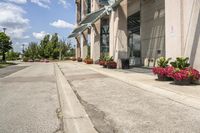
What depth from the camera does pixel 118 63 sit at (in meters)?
28.5

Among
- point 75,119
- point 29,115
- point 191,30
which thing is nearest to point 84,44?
point 191,30

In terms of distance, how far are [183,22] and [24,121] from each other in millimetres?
10314

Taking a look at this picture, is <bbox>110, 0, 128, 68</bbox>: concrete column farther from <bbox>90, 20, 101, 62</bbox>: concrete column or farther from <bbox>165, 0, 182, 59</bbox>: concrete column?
<bbox>90, 20, 101, 62</bbox>: concrete column

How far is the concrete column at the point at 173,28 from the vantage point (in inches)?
583

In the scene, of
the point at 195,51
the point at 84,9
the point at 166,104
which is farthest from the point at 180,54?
the point at 84,9

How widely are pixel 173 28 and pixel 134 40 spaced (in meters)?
21.5

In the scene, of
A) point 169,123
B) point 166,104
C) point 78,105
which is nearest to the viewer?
point 169,123

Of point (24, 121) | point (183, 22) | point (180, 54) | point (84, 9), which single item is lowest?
point (24, 121)

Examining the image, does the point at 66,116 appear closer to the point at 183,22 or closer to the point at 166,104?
the point at 166,104

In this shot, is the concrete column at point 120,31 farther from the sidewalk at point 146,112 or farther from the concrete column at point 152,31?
the sidewalk at point 146,112

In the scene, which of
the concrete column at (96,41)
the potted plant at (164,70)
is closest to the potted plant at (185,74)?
the potted plant at (164,70)

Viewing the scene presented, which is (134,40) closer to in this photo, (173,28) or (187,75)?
(173,28)

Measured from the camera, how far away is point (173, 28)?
15430 millimetres

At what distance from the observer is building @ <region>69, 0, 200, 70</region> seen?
45.5ft
